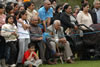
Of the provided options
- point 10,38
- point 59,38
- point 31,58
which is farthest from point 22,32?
point 59,38

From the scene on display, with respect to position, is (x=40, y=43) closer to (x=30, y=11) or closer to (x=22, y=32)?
(x=22, y=32)

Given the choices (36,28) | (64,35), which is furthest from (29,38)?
(64,35)

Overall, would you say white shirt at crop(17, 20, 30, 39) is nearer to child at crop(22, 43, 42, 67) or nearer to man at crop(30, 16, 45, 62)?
man at crop(30, 16, 45, 62)

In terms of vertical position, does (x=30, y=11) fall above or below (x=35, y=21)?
above

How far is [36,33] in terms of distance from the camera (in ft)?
40.6

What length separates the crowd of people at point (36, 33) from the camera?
1149 centimetres

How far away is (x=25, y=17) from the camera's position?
1227 centimetres

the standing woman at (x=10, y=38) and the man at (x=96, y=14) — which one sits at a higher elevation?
the man at (x=96, y=14)

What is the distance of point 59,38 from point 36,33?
87 cm

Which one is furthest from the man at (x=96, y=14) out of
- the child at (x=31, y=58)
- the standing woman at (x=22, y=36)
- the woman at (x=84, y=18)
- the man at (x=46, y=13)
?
the child at (x=31, y=58)

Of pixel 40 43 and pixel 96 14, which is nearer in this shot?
pixel 40 43

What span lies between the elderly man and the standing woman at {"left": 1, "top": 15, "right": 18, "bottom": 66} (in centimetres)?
157

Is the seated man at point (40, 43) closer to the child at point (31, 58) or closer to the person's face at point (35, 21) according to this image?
the person's face at point (35, 21)

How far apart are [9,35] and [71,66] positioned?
2144 mm
